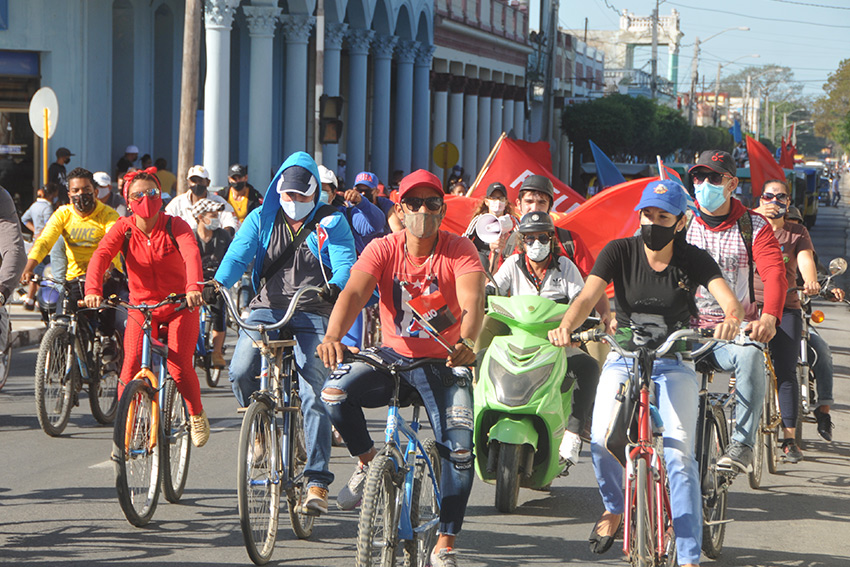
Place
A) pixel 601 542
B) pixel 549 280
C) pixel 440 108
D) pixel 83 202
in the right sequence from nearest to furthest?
pixel 601 542
pixel 549 280
pixel 83 202
pixel 440 108

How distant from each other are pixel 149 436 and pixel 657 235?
2.84 meters

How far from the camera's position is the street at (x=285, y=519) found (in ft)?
21.0

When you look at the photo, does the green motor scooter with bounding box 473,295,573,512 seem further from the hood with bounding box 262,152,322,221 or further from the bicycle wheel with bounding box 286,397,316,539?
the hood with bounding box 262,152,322,221

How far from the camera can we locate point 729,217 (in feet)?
23.1

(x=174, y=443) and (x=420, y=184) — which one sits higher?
(x=420, y=184)

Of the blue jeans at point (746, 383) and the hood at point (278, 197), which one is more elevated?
the hood at point (278, 197)

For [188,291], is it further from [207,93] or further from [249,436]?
[207,93]

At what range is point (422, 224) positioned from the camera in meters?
5.76

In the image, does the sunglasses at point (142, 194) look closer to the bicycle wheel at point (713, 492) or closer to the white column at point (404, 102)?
the bicycle wheel at point (713, 492)

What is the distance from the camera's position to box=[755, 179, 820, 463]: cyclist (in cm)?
858

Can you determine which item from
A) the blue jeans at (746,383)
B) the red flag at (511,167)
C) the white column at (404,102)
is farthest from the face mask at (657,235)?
the white column at (404,102)

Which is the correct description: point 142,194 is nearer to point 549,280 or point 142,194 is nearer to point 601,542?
point 549,280

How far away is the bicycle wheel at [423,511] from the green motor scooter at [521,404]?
49.3 inches

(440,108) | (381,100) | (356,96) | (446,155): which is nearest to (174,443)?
(446,155)
